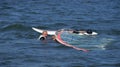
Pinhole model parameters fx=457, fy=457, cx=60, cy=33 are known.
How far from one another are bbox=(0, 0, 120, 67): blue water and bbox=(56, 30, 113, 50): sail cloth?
565 mm

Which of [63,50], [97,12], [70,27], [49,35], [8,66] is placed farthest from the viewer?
[97,12]

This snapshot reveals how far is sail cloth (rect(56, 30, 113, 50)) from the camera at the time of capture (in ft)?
114

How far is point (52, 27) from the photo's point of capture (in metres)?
43.7

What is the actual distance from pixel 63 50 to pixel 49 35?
475 cm

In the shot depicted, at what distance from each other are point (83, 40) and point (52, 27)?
7610 mm

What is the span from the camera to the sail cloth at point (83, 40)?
3481cm

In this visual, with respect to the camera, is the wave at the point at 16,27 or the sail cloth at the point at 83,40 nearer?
the sail cloth at the point at 83,40

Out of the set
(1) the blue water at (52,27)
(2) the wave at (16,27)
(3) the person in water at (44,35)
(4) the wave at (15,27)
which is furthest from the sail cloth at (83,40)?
(4) the wave at (15,27)

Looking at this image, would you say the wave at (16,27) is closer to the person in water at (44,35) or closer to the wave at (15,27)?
the wave at (15,27)

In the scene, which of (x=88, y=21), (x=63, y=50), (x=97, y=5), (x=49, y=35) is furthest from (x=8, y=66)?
(x=97, y=5)

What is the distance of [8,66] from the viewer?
30.6m

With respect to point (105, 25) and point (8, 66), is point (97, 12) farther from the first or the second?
point (8, 66)

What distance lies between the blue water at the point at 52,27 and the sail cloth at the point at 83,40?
57 cm

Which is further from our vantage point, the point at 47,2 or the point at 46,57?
the point at 47,2
